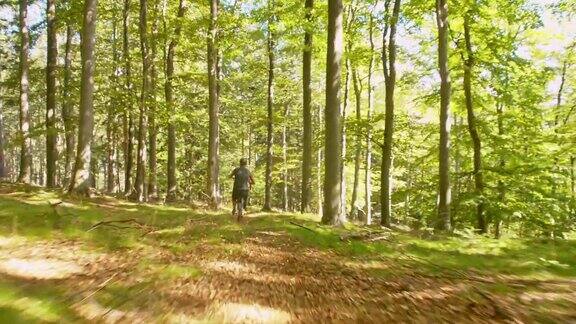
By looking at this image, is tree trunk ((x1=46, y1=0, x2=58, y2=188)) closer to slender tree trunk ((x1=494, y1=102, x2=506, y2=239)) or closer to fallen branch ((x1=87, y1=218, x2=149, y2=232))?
fallen branch ((x1=87, y1=218, x2=149, y2=232))

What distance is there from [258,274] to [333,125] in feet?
21.0

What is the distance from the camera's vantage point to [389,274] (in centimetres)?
775

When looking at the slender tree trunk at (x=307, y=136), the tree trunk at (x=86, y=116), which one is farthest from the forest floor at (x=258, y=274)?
the slender tree trunk at (x=307, y=136)

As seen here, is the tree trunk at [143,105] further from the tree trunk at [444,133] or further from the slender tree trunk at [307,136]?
the tree trunk at [444,133]

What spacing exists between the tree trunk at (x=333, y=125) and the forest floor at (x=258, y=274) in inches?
57.5

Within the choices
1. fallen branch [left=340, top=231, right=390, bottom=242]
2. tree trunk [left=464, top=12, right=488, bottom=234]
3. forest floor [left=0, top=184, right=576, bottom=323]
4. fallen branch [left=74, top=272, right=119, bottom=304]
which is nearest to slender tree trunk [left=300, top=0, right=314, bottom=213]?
tree trunk [left=464, top=12, right=488, bottom=234]

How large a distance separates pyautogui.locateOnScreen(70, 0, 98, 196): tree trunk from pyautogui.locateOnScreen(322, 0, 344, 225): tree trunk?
24.9 feet

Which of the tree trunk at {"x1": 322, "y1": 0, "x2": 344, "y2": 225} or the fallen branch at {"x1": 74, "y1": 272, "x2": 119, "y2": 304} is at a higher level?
the tree trunk at {"x1": 322, "y1": 0, "x2": 344, "y2": 225}

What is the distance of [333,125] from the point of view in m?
13.0

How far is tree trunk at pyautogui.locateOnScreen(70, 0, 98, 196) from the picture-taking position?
46.4 feet

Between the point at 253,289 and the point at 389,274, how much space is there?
253 centimetres

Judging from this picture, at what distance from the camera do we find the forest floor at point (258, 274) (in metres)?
5.20

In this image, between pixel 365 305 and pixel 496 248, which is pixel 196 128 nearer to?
pixel 496 248

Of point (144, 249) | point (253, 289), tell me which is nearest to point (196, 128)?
point (144, 249)
